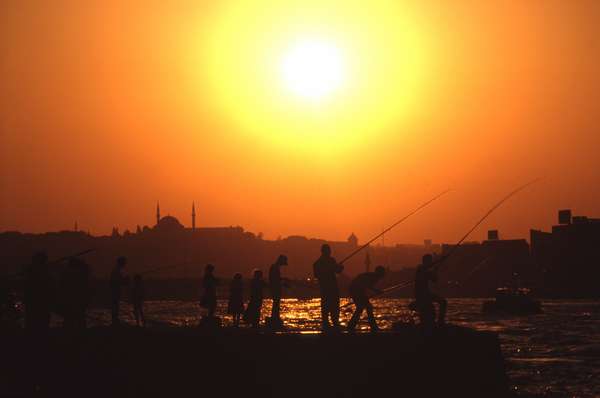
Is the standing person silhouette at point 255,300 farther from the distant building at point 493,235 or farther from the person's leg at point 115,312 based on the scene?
the distant building at point 493,235

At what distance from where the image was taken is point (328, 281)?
70.7 ft

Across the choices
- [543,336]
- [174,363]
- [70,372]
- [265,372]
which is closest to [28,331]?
[70,372]

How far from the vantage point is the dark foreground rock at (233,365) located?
66.3 feet

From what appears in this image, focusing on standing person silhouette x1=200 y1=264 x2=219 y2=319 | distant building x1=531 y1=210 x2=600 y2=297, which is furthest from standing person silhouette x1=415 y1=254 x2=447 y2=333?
distant building x1=531 y1=210 x2=600 y2=297

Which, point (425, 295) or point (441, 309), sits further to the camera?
point (441, 309)

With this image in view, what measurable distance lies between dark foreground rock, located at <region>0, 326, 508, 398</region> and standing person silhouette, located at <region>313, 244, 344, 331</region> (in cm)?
141

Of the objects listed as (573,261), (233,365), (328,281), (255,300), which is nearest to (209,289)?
(255,300)

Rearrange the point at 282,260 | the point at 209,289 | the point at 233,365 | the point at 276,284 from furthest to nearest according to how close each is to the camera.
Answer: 1. the point at 209,289
2. the point at 276,284
3. the point at 282,260
4. the point at 233,365

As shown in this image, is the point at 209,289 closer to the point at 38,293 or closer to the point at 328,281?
the point at 328,281

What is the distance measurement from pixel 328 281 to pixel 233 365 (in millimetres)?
2783

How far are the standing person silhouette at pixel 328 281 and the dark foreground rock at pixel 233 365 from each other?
1.41 m

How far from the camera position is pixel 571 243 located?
156 metres

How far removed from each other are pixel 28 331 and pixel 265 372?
4.87 metres

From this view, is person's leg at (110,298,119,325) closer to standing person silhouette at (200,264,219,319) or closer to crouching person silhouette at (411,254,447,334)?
standing person silhouette at (200,264,219,319)
